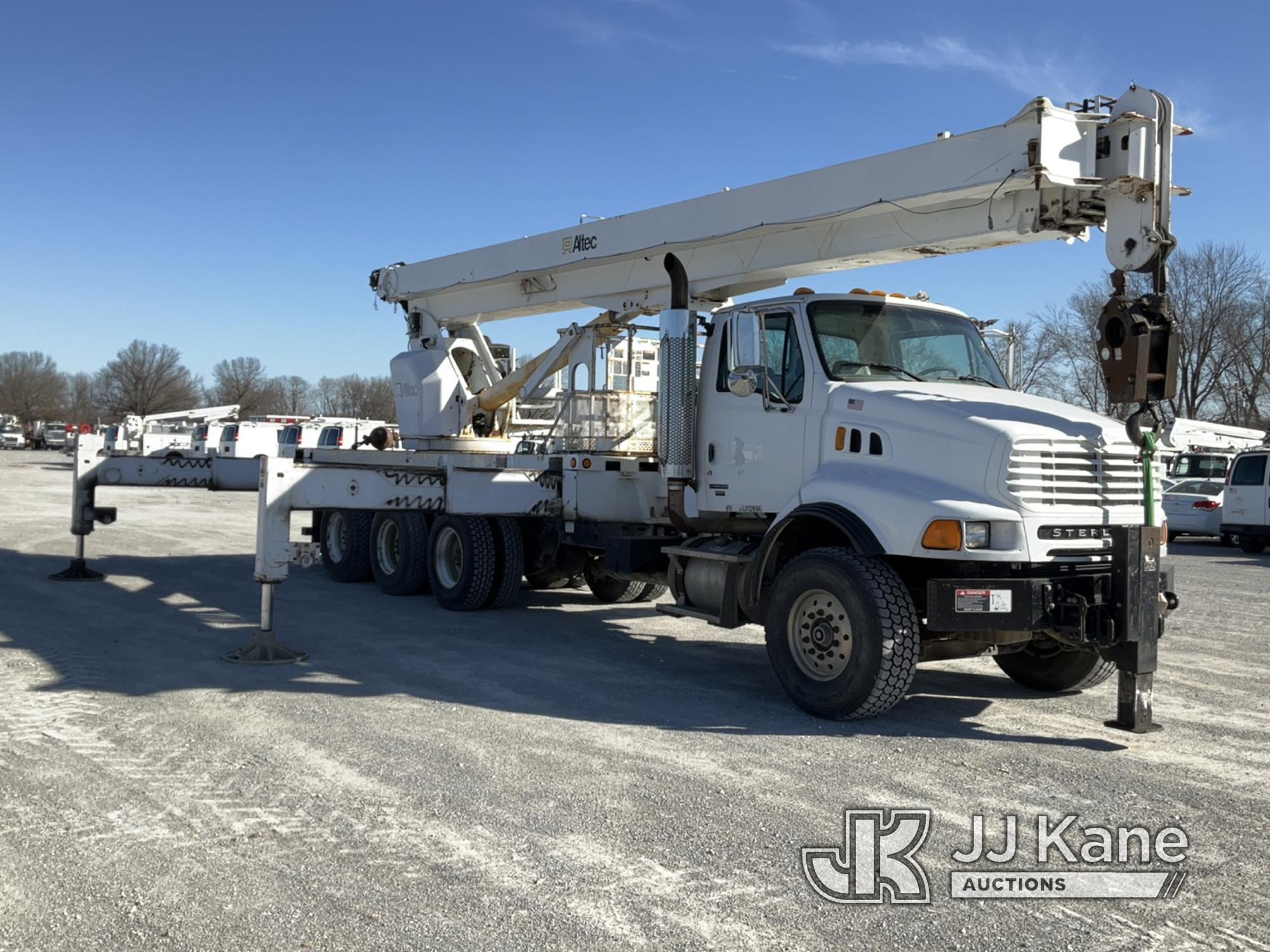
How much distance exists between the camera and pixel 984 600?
21.5ft

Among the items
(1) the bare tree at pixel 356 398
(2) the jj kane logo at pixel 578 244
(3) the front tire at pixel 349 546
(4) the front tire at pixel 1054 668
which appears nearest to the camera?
(4) the front tire at pixel 1054 668

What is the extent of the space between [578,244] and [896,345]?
4.05 meters

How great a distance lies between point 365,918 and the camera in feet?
13.3

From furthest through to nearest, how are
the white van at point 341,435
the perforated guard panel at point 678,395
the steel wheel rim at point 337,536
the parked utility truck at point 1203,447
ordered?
the white van at point 341,435 < the parked utility truck at point 1203,447 < the steel wheel rim at point 337,536 < the perforated guard panel at point 678,395

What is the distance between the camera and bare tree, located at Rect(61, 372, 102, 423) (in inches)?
4336

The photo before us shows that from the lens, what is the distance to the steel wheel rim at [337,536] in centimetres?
1394

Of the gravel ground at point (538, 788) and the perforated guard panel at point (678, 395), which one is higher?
the perforated guard panel at point (678, 395)

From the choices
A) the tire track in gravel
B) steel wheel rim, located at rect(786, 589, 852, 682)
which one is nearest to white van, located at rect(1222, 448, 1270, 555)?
steel wheel rim, located at rect(786, 589, 852, 682)

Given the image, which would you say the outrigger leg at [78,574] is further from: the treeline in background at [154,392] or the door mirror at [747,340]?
the treeline in background at [154,392]

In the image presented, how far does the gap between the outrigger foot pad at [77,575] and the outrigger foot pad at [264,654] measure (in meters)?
5.27

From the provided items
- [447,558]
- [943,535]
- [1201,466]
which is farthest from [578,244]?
[1201,466]

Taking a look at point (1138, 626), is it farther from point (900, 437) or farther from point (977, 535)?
point (900, 437)

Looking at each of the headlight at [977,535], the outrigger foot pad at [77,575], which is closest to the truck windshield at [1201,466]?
the headlight at [977,535]

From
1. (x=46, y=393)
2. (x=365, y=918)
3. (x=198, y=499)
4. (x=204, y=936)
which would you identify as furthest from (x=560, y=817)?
(x=46, y=393)
